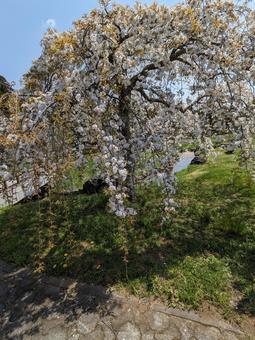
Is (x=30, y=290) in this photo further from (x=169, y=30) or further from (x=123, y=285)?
(x=169, y=30)

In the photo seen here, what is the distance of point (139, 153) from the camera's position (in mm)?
8039

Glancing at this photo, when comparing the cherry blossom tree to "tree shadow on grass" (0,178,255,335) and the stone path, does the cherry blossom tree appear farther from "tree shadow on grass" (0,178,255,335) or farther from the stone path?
the stone path

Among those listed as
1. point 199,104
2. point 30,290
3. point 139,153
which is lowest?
point 30,290

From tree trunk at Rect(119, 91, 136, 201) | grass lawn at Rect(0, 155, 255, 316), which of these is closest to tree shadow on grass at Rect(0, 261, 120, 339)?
grass lawn at Rect(0, 155, 255, 316)

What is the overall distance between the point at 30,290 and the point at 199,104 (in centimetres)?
556

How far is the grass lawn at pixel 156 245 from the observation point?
20.7 ft

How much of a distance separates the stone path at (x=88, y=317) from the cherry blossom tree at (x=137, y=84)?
158 centimetres

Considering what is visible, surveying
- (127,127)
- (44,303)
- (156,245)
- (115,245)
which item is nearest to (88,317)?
(44,303)

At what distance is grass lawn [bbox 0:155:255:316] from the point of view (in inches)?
248

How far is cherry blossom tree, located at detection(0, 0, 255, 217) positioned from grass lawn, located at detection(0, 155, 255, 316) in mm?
957

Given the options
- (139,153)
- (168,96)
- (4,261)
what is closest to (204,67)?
(168,96)

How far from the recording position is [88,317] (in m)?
5.85

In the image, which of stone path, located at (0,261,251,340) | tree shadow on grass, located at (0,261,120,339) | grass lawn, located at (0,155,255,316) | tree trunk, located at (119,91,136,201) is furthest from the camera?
tree trunk, located at (119,91,136,201)

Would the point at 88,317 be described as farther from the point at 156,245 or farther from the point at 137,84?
the point at 137,84
